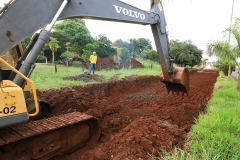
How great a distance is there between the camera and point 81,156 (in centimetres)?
339

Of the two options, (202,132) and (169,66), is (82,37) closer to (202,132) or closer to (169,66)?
(169,66)

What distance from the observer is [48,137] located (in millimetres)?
3117

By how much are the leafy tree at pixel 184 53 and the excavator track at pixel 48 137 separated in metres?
24.8

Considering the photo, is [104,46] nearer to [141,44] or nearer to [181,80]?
[141,44]

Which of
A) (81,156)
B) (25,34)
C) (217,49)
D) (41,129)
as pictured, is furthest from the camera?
(217,49)

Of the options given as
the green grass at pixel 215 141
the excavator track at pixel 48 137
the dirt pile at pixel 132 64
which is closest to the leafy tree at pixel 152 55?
the dirt pile at pixel 132 64

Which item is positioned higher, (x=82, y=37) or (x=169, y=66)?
(x=82, y=37)

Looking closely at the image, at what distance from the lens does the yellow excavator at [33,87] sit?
251 centimetres

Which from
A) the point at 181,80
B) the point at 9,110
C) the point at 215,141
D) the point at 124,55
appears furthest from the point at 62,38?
the point at 215,141

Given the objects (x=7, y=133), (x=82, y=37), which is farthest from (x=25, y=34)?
(x=82, y=37)

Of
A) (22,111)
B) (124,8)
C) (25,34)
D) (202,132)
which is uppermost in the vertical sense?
(124,8)

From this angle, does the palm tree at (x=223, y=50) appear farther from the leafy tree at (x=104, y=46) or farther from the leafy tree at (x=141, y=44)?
the leafy tree at (x=141, y=44)

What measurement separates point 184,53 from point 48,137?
26554 mm

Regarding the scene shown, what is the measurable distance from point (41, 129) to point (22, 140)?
0.90 ft
